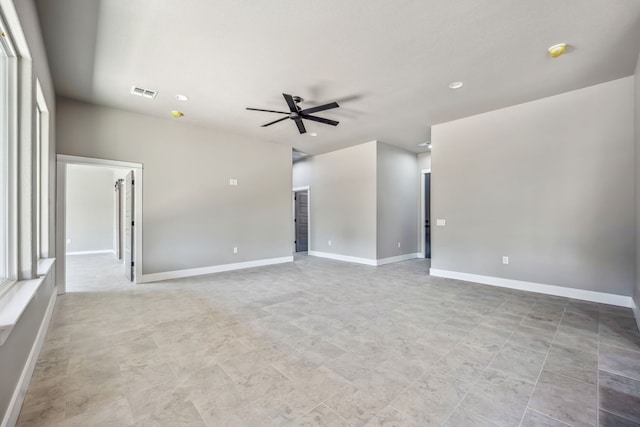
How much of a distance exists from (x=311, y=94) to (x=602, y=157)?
3974 mm

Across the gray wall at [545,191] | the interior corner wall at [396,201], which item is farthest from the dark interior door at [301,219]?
the gray wall at [545,191]

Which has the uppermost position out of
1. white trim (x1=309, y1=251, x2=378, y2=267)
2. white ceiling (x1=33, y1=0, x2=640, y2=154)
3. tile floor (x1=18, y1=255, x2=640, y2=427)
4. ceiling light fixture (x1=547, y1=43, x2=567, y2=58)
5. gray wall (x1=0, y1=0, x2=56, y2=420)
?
white ceiling (x1=33, y1=0, x2=640, y2=154)

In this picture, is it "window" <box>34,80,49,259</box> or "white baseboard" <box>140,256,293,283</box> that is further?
"white baseboard" <box>140,256,293,283</box>

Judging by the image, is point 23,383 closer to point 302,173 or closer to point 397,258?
point 397,258

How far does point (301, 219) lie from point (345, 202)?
6.32 ft

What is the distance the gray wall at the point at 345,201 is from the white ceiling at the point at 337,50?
229 cm

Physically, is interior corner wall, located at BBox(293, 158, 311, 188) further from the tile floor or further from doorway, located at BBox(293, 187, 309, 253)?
the tile floor

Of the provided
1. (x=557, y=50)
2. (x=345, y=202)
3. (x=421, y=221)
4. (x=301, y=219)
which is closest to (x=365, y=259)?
(x=345, y=202)

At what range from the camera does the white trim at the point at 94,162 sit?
4.04m

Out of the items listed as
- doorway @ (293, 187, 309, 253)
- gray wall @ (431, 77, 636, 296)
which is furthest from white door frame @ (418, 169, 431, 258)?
doorway @ (293, 187, 309, 253)

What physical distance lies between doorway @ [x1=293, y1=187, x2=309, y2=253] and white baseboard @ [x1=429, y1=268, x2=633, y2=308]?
13.6 feet

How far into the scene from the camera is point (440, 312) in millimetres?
3301

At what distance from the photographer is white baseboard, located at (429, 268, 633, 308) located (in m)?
3.51

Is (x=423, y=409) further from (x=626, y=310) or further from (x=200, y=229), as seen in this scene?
(x=200, y=229)
